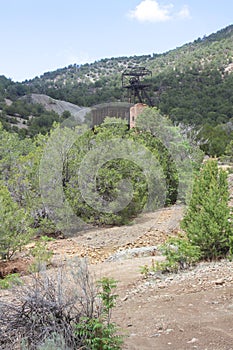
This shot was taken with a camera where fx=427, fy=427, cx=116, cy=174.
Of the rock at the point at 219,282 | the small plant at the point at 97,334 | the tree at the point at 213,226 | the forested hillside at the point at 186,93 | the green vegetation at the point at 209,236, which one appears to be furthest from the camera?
the forested hillside at the point at 186,93

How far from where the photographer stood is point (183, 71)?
58.9 m

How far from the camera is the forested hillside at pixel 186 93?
39.8 meters

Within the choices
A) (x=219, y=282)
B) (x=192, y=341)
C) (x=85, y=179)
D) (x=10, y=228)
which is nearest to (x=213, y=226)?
(x=219, y=282)

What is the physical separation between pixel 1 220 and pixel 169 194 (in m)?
7.25

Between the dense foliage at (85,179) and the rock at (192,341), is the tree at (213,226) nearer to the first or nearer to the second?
the rock at (192,341)

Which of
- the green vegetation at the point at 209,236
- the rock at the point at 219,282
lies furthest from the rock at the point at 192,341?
the green vegetation at the point at 209,236

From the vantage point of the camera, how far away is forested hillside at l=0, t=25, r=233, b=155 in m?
39.8

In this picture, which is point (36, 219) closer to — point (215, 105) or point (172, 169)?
point (172, 169)

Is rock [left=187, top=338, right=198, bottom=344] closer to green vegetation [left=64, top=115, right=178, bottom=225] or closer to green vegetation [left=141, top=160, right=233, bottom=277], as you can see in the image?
green vegetation [left=141, top=160, right=233, bottom=277]

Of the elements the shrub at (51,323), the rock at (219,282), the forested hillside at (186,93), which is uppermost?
the forested hillside at (186,93)

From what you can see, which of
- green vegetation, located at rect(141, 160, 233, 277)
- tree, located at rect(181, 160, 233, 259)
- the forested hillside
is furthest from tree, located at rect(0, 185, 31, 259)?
the forested hillside

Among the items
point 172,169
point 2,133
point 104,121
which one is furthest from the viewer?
point 2,133

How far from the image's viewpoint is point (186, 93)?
4922 centimetres

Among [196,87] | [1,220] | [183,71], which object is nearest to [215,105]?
[196,87]
